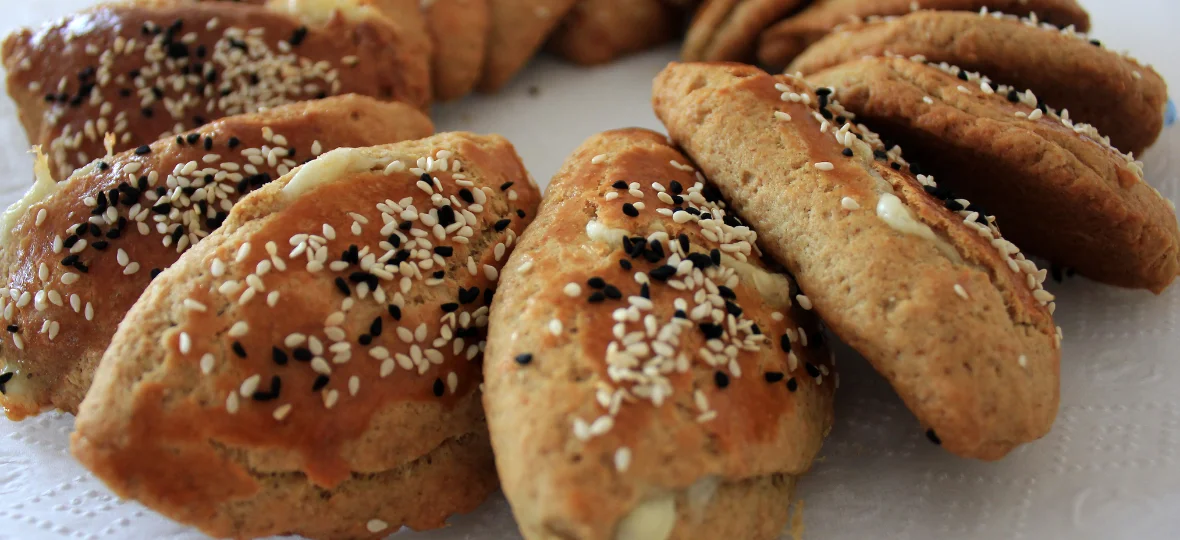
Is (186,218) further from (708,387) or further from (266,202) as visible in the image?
(708,387)

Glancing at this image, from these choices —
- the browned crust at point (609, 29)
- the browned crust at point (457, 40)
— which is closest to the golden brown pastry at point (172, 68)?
the browned crust at point (457, 40)

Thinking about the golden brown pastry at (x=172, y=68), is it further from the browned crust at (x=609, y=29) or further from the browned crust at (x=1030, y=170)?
the browned crust at (x=1030, y=170)

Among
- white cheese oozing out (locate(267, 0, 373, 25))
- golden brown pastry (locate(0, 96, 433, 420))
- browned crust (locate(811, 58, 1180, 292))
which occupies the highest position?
browned crust (locate(811, 58, 1180, 292))

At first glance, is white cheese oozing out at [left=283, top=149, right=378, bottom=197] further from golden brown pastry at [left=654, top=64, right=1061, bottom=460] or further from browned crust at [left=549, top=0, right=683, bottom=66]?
browned crust at [left=549, top=0, right=683, bottom=66]

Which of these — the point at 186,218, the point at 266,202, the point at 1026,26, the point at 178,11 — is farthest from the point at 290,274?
the point at 1026,26

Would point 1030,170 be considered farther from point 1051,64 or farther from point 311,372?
point 311,372

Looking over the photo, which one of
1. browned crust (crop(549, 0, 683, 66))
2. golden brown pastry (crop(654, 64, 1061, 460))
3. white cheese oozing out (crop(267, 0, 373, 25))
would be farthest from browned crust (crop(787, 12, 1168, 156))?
white cheese oozing out (crop(267, 0, 373, 25))
